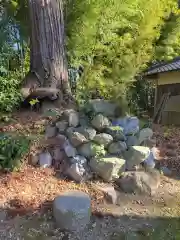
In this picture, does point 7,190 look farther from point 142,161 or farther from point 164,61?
point 164,61

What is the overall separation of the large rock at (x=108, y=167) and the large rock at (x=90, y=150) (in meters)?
0.07

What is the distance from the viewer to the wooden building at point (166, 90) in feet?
22.6

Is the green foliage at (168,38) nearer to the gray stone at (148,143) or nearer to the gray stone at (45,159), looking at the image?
the gray stone at (148,143)

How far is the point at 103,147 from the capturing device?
364 centimetres

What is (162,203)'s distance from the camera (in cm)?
338

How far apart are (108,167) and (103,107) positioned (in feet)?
2.45

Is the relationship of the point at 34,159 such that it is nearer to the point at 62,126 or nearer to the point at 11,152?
the point at 11,152

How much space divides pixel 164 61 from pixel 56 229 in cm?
594

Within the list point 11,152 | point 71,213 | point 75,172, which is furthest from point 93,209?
point 11,152

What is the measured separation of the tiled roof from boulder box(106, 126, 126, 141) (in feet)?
11.2

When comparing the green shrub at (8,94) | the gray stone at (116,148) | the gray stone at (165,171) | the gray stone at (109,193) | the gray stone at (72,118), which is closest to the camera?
the gray stone at (109,193)

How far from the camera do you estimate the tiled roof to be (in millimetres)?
6981

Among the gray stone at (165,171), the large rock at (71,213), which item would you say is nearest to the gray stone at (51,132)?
the large rock at (71,213)

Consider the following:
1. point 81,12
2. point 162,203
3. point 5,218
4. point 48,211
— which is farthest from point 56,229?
point 81,12
